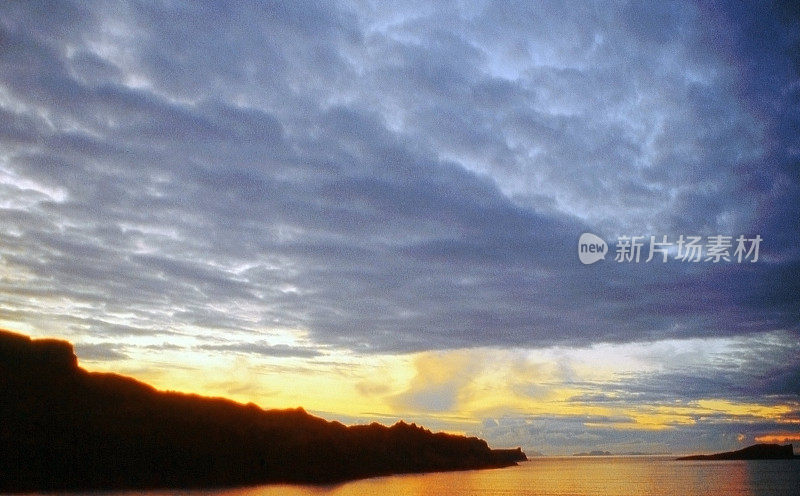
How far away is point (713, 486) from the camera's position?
157 metres

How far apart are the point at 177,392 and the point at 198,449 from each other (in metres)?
18.5

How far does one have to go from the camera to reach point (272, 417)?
198 m

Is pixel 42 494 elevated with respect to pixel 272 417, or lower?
lower

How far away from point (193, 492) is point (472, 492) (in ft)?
219

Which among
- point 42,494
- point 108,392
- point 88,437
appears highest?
point 108,392

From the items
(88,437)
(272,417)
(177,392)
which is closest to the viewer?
(88,437)

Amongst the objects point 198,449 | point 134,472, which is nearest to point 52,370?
point 134,472

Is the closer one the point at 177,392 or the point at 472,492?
the point at 472,492

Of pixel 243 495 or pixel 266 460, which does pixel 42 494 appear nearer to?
pixel 243 495

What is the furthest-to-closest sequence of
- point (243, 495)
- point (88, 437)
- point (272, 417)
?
point (272, 417) < point (88, 437) < point (243, 495)

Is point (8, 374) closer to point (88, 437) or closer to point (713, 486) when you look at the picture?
point (88, 437)

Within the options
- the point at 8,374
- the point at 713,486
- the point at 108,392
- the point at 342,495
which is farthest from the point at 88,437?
the point at 713,486

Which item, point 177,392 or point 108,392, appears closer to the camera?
point 108,392

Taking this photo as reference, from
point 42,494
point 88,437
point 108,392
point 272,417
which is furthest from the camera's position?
point 272,417
